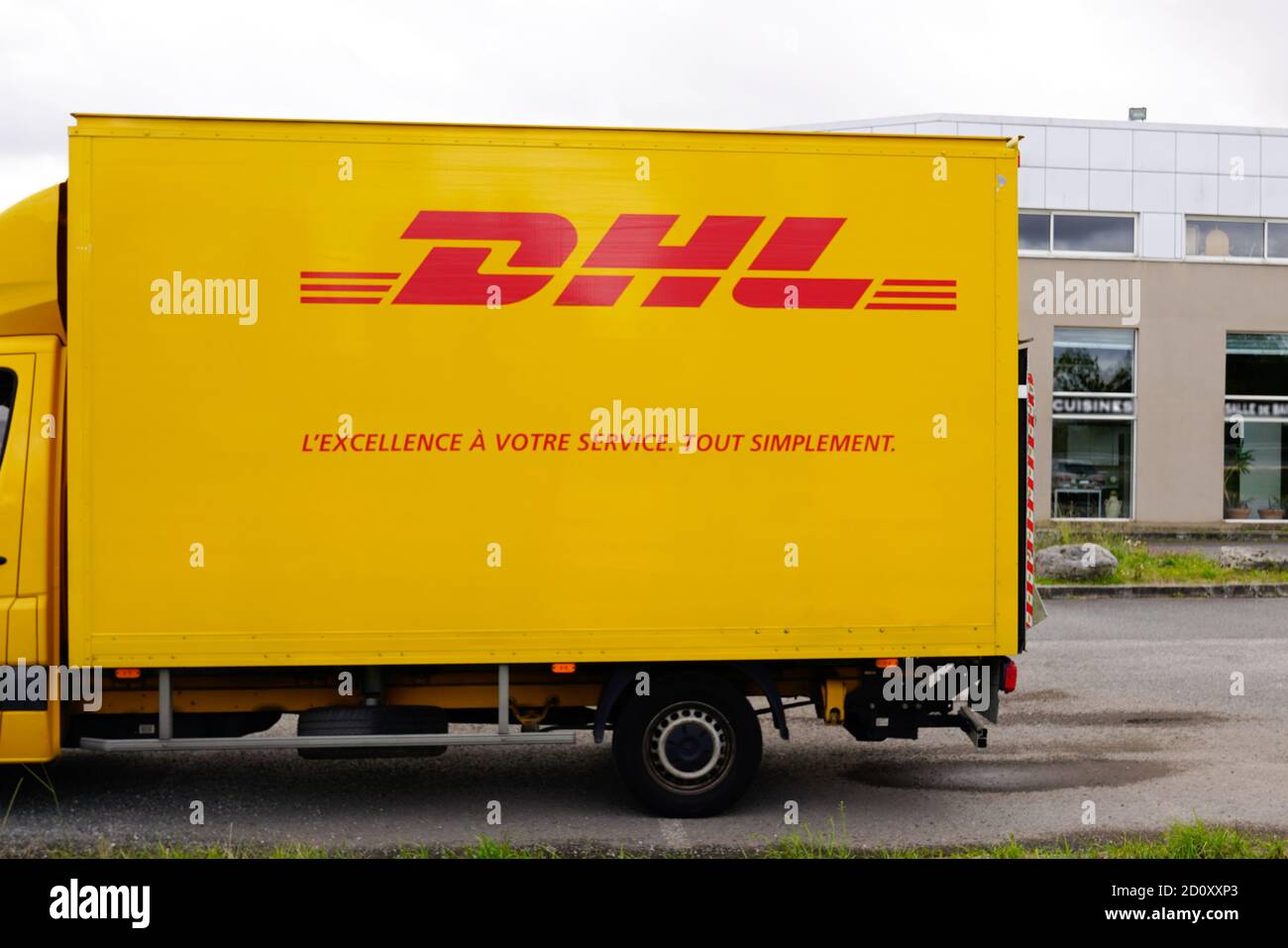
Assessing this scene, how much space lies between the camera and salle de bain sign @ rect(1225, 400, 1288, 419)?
25.5 m

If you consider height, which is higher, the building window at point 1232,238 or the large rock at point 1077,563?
the building window at point 1232,238

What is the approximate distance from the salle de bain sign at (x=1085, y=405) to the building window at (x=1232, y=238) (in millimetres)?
3777

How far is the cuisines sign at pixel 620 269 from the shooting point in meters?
5.61

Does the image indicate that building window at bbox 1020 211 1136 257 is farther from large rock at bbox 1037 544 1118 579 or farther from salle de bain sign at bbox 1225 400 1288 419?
large rock at bbox 1037 544 1118 579

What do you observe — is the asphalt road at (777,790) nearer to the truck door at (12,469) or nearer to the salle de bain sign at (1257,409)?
the truck door at (12,469)

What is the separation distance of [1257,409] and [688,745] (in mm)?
24246

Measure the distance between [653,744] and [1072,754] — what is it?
10.6 ft

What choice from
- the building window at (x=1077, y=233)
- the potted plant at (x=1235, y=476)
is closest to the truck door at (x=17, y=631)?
the building window at (x=1077, y=233)

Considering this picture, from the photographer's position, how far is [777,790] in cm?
658

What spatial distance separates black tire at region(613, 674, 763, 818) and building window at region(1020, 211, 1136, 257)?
21.1 meters

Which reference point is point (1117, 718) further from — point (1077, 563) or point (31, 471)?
point (1077, 563)

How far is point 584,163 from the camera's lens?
570 cm
